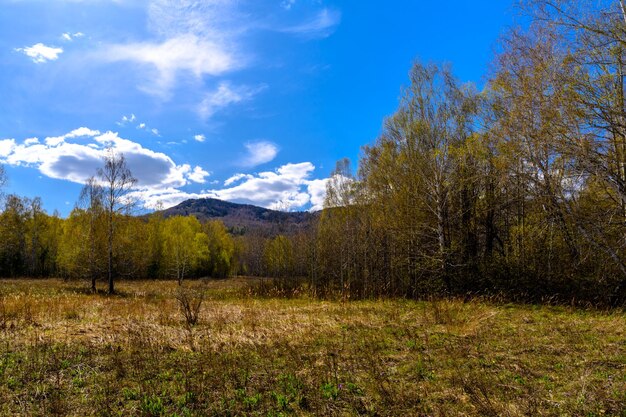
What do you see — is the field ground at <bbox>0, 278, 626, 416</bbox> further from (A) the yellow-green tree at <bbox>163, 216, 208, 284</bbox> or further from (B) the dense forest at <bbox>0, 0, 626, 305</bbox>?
(A) the yellow-green tree at <bbox>163, 216, 208, 284</bbox>

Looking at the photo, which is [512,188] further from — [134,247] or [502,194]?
[134,247]

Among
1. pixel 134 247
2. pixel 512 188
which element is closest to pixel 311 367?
pixel 512 188

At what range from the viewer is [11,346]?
6.45m

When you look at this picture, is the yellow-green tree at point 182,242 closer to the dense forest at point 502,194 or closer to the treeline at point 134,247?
the treeline at point 134,247

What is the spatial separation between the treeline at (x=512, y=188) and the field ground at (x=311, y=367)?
4.40 m

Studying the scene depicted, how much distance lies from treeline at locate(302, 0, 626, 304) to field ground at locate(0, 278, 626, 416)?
4.40 m

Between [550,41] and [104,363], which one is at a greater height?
[550,41]

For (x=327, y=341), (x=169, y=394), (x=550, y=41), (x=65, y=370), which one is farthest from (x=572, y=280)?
(x=65, y=370)

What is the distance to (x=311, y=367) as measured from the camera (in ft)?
18.3

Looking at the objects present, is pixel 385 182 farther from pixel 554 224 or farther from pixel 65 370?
pixel 65 370

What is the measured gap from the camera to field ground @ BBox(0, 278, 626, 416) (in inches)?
169

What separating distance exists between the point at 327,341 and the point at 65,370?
4482 mm

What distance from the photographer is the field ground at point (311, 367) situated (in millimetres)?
4285

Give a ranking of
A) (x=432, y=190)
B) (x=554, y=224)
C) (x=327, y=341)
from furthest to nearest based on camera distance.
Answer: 1. (x=432, y=190)
2. (x=554, y=224)
3. (x=327, y=341)
